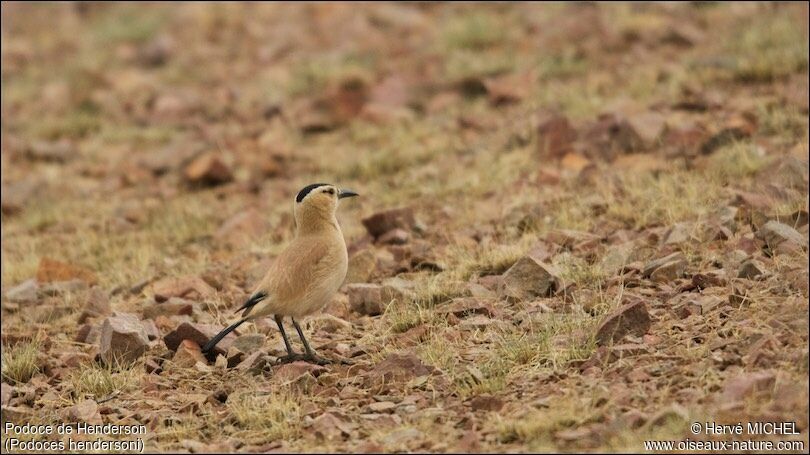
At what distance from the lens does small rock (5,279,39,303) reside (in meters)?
10.2

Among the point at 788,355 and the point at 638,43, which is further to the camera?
the point at 638,43

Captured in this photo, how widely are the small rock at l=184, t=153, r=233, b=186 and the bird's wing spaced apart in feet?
19.6

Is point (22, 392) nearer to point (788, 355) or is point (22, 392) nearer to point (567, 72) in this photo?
point (788, 355)

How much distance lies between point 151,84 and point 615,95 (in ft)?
22.7

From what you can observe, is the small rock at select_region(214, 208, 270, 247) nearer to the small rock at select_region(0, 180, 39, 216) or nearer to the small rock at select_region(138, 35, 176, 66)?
the small rock at select_region(0, 180, 39, 216)

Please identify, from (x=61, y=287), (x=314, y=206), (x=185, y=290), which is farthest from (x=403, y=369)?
(x=61, y=287)

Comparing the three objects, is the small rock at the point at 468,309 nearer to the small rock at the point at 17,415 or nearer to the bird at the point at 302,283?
the bird at the point at 302,283

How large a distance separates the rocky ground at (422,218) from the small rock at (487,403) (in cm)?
5

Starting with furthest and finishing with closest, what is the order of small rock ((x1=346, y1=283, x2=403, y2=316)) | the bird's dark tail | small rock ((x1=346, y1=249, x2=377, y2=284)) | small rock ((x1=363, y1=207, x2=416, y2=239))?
→ small rock ((x1=363, y1=207, x2=416, y2=239)) → small rock ((x1=346, y1=249, x2=377, y2=284)) → small rock ((x1=346, y1=283, x2=403, y2=316)) → the bird's dark tail

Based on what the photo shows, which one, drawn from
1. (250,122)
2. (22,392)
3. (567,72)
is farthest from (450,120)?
(22,392)

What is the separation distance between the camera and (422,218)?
442 inches

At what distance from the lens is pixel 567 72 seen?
14992 millimetres

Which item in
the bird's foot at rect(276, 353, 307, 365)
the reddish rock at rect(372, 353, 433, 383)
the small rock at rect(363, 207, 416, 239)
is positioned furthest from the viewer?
the small rock at rect(363, 207, 416, 239)

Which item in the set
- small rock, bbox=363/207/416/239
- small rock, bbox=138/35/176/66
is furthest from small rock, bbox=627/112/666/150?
small rock, bbox=138/35/176/66
